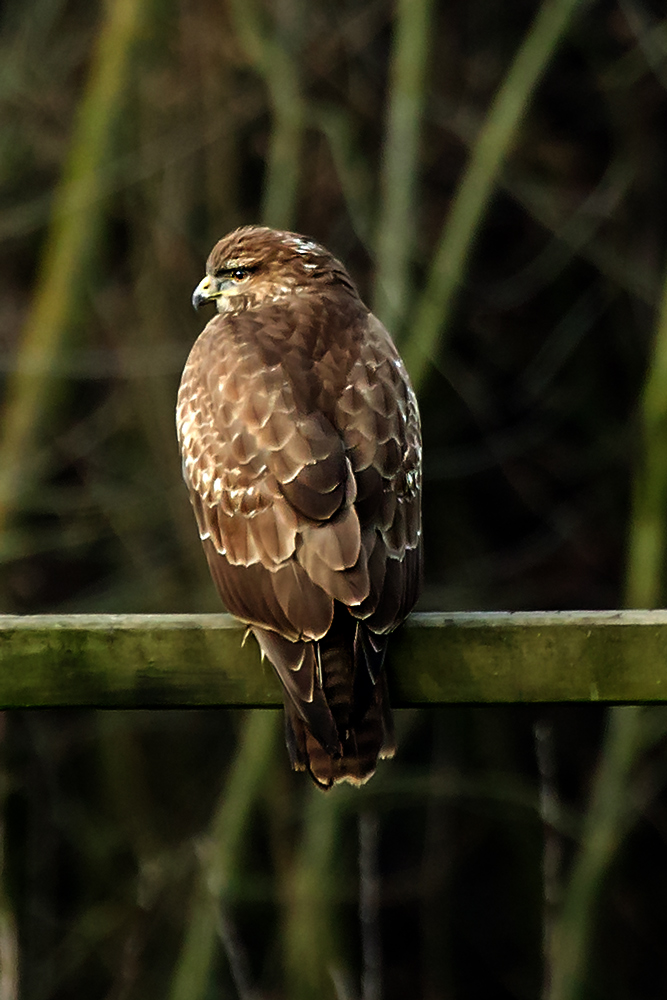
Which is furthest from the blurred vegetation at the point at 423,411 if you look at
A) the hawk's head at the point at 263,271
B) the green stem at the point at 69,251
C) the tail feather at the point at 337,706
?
the tail feather at the point at 337,706

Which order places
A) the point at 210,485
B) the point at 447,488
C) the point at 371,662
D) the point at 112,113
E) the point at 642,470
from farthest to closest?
the point at 447,488
the point at 112,113
the point at 642,470
the point at 210,485
the point at 371,662

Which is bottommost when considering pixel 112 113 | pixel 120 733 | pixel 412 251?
pixel 120 733

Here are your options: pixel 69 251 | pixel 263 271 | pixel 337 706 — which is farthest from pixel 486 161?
pixel 337 706

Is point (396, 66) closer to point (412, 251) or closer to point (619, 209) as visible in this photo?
point (412, 251)

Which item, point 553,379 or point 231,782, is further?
point 553,379

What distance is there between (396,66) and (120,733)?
3650 millimetres

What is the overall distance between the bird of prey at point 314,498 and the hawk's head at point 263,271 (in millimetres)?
158

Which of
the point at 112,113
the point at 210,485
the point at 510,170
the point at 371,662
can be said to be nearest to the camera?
the point at 371,662

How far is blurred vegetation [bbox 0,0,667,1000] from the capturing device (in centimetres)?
608

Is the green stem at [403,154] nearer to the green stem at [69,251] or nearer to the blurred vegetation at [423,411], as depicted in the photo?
the blurred vegetation at [423,411]

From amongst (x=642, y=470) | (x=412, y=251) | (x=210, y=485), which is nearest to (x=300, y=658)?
(x=210, y=485)

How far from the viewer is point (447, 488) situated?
801 centimetres

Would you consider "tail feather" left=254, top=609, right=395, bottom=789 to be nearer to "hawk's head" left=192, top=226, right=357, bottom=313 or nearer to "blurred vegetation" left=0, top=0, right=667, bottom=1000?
"hawk's head" left=192, top=226, right=357, bottom=313

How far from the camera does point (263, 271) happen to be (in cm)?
432
